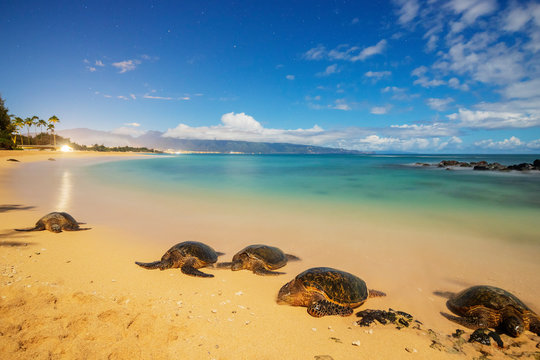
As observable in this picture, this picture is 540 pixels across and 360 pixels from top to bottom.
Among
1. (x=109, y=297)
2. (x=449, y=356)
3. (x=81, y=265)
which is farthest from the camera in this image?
(x=81, y=265)

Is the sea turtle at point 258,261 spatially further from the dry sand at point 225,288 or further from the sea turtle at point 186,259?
the sea turtle at point 186,259

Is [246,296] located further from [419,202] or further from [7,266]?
[419,202]

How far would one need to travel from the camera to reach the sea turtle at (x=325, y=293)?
4.24 meters

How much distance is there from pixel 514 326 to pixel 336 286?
2725mm

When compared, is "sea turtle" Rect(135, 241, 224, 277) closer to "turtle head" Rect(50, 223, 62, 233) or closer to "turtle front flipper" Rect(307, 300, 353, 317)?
"turtle front flipper" Rect(307, 300, 353, 317)

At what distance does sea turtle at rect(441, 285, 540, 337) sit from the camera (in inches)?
153

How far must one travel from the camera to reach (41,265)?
17.9 ft

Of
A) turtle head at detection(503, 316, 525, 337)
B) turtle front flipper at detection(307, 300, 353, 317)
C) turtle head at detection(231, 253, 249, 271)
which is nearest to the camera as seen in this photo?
turtle head at detection(503, 316, 525, 337)

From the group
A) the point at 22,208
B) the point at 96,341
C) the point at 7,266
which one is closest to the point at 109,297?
the point at 96,341

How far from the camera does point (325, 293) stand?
436 centimetres

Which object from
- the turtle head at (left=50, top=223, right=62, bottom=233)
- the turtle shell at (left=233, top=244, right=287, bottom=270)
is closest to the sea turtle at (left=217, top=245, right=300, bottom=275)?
the turtle shell at (left=233, top=244, right=287, bottom=270)

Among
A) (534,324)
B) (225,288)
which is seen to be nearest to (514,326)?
(534,324)

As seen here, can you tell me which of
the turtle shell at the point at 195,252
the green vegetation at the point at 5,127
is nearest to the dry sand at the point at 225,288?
the turtle shell at the point at 195,252

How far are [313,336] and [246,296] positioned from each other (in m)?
1.53
